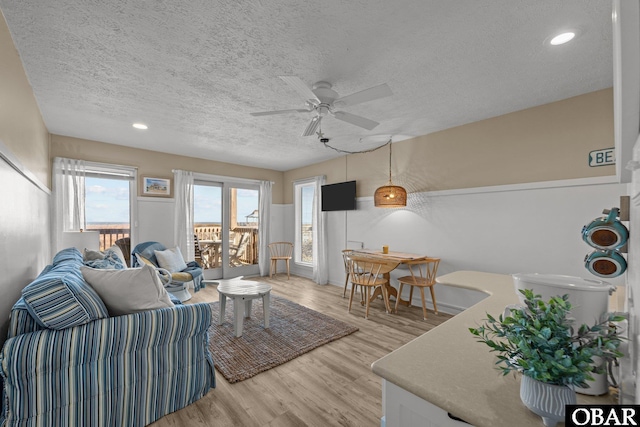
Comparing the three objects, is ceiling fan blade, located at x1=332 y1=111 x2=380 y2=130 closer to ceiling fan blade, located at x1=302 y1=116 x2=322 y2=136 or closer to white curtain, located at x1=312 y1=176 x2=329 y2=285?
ceiling fan blade, located at x1=302 y1=116 x2=322 y2=136

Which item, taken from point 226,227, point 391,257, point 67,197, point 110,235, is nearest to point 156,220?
point 110,235

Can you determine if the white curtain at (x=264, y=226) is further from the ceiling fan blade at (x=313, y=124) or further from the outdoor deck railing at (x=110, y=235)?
the ceiling fan blade at (x=313, y=124)

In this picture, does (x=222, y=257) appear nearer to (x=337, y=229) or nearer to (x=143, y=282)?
(x=337, y=229)

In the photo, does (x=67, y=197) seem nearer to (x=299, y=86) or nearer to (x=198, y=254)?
(x=198, y=254)

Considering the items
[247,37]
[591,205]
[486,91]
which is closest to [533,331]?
[247,37]

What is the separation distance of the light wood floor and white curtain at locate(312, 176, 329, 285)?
7.21 feet

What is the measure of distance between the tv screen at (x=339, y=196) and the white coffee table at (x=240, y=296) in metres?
2.29

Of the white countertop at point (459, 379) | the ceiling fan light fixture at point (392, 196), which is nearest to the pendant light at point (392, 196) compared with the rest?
the ceiling fan light fixture at point (392, 196)

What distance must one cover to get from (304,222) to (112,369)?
15.2ft

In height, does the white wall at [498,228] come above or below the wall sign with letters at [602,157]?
below

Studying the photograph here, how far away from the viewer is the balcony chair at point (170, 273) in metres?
3.69

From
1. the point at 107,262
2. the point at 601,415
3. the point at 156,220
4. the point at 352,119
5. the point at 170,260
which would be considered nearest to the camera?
the point at 601,415

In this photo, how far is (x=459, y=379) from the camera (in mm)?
800

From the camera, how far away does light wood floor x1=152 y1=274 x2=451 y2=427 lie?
1.76 metres
